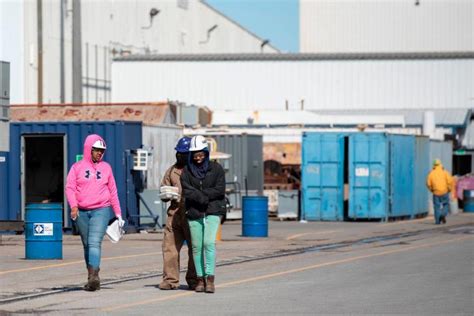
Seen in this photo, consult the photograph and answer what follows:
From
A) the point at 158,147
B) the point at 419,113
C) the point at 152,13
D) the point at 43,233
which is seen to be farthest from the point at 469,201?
the point at 43,233

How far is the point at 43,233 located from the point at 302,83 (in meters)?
40.3

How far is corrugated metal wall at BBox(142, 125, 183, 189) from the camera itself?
32.1 meters

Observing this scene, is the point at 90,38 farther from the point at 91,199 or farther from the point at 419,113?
the point at 91,199

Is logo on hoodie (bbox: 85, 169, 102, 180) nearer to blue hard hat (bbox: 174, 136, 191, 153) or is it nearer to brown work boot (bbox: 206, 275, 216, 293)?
blue hard hat (bbox: 174, 136, 191, 153)

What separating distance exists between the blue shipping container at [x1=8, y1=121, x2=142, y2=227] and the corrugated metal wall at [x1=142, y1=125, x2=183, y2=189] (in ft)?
2.53

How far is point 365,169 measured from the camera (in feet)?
127

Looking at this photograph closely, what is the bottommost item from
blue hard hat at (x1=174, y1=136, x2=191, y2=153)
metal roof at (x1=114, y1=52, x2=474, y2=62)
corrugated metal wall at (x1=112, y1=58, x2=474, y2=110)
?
blue hard hat at (x1=174, y1=136, x2=191, y2=153)

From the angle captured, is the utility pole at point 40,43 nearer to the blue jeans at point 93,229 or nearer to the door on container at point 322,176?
the door on container at point 322,176

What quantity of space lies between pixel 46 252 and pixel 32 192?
1179 cm

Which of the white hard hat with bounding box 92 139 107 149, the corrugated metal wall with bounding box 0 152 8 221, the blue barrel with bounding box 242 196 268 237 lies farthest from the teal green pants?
the corrugated metal wall with bounding box 0 152 8 221

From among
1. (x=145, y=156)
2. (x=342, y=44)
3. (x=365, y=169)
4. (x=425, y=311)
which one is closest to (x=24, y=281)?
(x=425, y=311)

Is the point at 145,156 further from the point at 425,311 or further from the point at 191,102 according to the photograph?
the point at 191,102

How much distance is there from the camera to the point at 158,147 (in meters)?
32.8

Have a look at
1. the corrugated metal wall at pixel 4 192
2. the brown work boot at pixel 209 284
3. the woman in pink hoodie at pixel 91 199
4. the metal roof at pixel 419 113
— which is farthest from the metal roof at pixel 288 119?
the brown work boot at pixel 209 284
